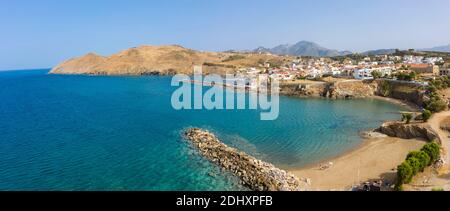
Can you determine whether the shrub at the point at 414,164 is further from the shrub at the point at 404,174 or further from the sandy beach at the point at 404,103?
the sandy beach at the point at 404,103

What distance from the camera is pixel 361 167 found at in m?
26.6

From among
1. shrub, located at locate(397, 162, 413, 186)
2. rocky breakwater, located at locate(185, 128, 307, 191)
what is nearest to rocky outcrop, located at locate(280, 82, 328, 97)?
rocky breakwater, located at locate(185, 128, 307, 191)

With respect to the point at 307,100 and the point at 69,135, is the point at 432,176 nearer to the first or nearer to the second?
the point at 69,135

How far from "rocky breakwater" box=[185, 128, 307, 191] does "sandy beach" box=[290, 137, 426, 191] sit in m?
1.43

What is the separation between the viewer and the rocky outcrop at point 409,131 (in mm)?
32609

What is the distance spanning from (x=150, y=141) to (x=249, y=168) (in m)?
13.8

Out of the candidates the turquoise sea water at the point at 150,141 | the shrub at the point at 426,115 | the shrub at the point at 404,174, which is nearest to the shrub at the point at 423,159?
the shrub at the point at 404,174

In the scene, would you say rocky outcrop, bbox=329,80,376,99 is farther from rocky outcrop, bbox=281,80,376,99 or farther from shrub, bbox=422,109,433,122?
shrub, bbox=422,109,433,122

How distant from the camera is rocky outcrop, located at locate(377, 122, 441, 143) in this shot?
3261cm

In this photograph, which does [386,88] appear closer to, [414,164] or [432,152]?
[432,152]

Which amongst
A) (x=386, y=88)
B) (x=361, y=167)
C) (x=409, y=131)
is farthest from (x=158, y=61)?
(x=361, y=167)

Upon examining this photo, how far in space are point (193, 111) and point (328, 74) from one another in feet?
164
